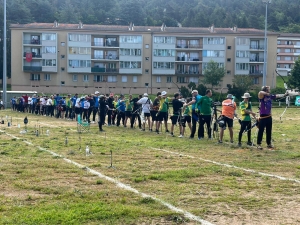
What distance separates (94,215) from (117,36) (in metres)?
75.9

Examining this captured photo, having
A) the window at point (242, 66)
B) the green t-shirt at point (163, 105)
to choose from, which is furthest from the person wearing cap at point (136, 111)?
the window at point (242, 66)

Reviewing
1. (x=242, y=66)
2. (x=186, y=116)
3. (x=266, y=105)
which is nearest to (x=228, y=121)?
(x=266, y=105)

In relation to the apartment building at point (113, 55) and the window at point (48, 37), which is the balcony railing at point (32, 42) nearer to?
the apartment building at point (113, 55)

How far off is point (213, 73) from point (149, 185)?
67.1 metres

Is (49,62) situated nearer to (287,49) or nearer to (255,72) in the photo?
(255,72)

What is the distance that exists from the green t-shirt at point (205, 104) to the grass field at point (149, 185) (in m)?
2.97

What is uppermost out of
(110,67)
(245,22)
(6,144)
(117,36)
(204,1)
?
(204,1)

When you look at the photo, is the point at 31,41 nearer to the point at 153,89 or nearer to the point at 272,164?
the point at 153,89

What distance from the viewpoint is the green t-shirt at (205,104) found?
57.0 feet

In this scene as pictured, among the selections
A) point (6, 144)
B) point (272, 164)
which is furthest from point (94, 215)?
point (6, 144)

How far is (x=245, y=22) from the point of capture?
134 metres

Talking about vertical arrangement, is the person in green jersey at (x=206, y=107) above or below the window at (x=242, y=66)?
below

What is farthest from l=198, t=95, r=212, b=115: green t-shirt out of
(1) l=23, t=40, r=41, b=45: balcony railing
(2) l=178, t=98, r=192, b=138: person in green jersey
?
(1) l=23, t=40, r=41, b=45: balcony railing

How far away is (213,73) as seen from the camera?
7469cm
